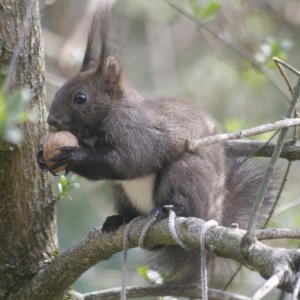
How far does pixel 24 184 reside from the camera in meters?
2.51

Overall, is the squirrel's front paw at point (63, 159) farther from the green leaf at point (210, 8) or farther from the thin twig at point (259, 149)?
the green leaf at point (210, 8)

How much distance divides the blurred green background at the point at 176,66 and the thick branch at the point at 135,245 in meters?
1.58

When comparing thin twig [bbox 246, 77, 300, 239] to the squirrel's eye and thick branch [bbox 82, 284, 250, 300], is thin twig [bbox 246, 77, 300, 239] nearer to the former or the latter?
thick branch [bbox 82, 284, 250, 300]

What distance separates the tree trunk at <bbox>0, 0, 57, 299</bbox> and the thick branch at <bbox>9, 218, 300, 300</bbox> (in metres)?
0.09

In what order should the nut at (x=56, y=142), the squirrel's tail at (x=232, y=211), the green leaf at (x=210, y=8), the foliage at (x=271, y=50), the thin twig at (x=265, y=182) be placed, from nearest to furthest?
1. the thin twig at (x=265, y=182)
2. the nut at (x=56, y=142)
3. the squirrel's tail at (x=232, y=211)
4. the green leaf at (x=210, y=8)
5. the foliage at (x=271, y=50)

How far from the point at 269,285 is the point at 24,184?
4.15ft

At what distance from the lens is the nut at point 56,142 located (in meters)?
2.47

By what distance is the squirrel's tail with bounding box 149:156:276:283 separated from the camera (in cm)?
290

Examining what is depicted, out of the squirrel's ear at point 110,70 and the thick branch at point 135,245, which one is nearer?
the thick branch at point 135,245

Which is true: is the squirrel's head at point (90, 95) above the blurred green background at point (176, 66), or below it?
below

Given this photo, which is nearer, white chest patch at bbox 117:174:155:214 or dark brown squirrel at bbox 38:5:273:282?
dark brown squirrel at bbox 38:5:273:282

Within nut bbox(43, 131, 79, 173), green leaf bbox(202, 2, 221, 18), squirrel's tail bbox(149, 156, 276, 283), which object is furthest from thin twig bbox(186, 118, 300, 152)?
green leaf bbox(202, 2, 221, 18)

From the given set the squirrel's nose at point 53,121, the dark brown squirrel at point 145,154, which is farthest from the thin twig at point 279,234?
the squirrel's nose at point 53,121

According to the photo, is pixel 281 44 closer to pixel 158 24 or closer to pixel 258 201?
pixel 258 201
